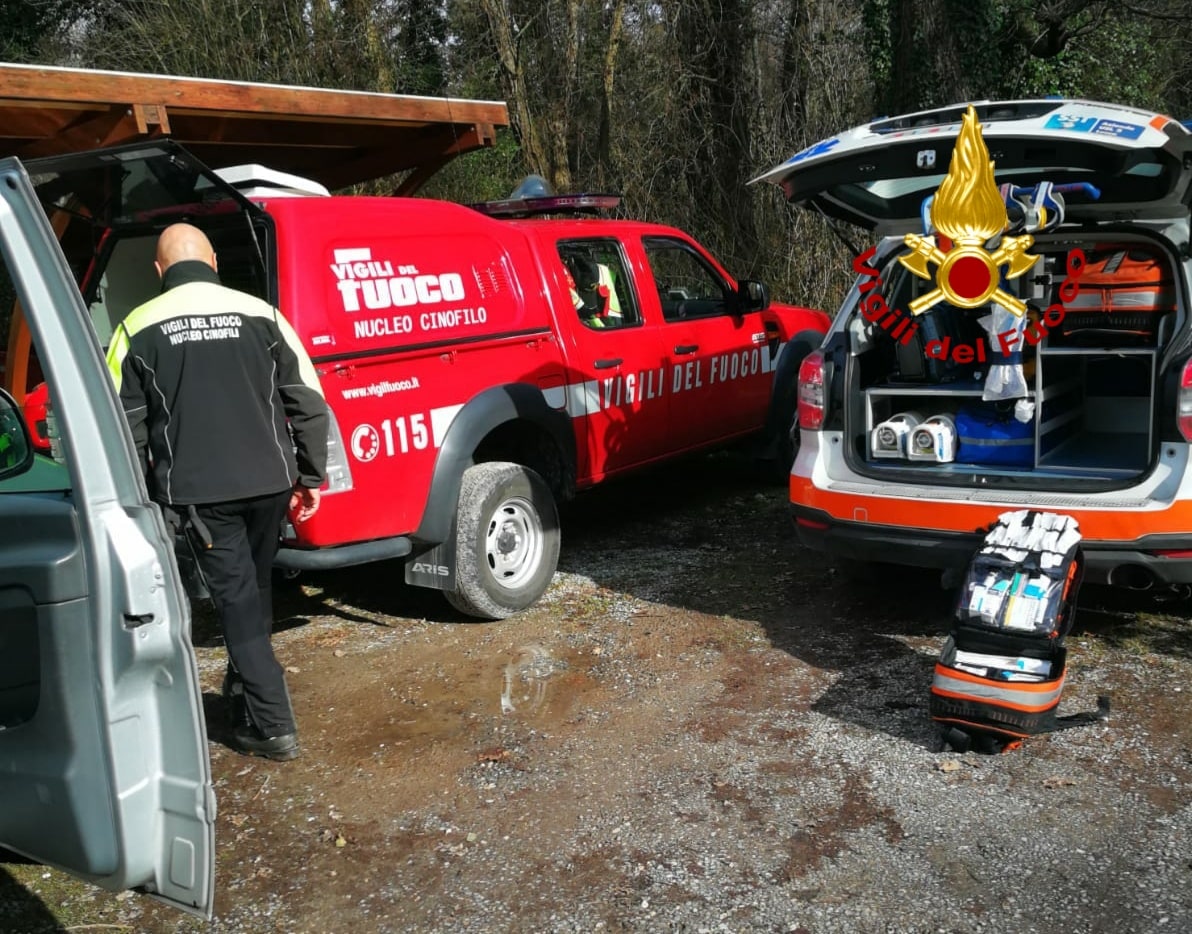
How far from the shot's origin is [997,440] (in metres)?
5.05

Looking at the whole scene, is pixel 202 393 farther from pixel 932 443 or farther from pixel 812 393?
pixel 932 443

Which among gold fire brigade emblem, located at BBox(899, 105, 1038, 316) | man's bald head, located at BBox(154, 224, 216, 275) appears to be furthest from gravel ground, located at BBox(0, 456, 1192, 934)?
man's bald head, located at BBox(154, 224, 216, 275)

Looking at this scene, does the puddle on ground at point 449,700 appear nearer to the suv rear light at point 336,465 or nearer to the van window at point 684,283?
the suv rear light at point 336,465

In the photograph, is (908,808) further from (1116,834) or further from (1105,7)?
(1105,7)

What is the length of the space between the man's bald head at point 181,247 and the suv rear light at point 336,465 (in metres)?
0.85

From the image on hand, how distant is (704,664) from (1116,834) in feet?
6.20

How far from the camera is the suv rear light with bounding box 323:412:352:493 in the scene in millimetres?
4582

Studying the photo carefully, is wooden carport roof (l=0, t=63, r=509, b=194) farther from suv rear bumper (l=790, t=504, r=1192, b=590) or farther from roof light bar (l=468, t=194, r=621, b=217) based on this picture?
suv rear bumper (l=790, t=504, r=1192, b=590)

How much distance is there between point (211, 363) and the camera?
3.87 meters

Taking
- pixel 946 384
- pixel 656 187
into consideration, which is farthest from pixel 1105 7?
pixel 946 384

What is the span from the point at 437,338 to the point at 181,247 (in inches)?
55.6

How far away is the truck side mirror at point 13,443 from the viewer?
2.44m

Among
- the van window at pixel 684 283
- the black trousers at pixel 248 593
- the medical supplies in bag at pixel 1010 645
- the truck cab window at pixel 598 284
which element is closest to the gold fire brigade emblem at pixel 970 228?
the medical supplies in bag at pixel 1010 645

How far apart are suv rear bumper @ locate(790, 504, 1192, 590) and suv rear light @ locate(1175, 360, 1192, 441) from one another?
1.29ft
